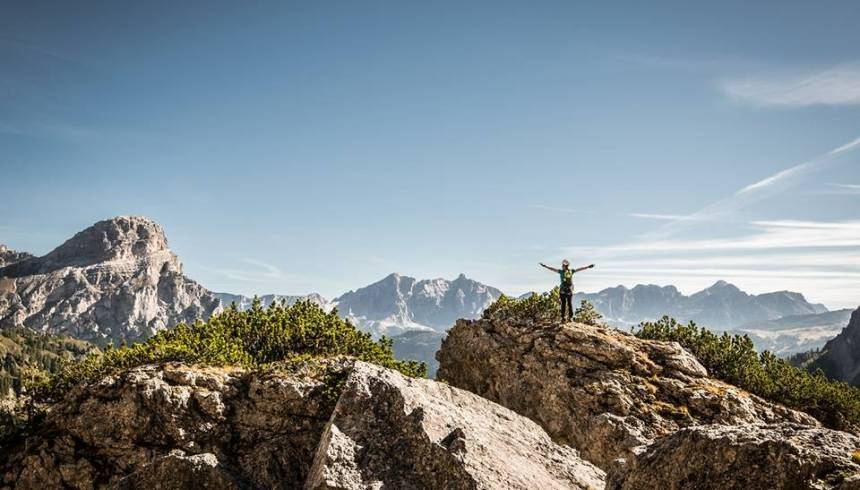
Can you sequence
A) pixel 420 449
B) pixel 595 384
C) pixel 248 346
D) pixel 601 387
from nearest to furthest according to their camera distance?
1. pixel 420 449
2. pixel 248 346
3. pixel 601 387
4. pixel 595 384

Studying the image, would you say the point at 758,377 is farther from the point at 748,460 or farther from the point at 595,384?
the point at 748,460

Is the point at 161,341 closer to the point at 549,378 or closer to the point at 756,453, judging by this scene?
the point at 549,378

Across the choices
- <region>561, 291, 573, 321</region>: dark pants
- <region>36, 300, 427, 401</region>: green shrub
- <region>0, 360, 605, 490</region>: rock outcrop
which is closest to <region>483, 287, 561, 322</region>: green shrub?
<region>561, 291, 573, 321</region>: dark pants

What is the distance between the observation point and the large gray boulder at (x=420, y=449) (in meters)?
15.2

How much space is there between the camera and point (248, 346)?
94.3 feet

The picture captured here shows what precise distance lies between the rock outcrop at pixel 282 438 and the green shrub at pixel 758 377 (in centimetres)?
2388

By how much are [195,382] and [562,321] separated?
1001 inches

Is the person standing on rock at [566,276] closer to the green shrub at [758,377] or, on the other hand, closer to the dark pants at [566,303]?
the dark pants at [566,303]

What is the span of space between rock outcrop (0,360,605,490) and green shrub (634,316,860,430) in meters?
23.9

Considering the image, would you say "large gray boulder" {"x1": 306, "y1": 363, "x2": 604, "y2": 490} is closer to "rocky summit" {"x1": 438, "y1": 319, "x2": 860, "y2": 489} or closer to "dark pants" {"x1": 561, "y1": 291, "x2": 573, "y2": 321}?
"rocky summit" {"x1": 438, "y1": 319, "x2": 860, "y2": 489}

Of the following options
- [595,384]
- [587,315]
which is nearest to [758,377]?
[587,315]

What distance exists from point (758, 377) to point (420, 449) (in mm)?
32110

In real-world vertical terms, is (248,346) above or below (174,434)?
above

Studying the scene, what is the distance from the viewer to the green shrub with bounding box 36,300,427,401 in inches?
953
